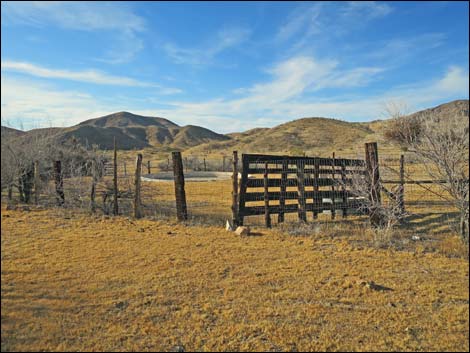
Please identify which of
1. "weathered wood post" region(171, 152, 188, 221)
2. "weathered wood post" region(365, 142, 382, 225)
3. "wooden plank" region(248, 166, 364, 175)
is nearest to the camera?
"weathered wood post" region(365, 142, 382, 225)

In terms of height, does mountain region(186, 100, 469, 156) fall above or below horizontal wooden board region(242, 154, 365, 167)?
above

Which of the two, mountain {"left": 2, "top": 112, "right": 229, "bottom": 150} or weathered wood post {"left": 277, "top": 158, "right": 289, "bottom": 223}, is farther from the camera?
mountain {"left": 2, "top": 112, "right": 229, "bottom": 150}

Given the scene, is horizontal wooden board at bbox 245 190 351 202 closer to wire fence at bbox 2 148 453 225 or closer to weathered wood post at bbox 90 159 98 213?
wire fence at bbox 2 148 453 225

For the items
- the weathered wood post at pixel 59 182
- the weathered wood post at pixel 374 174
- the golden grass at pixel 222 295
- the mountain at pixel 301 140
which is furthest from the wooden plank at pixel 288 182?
the mountain at pixel 301 140

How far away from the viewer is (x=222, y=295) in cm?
420

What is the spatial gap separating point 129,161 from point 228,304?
35.6 m

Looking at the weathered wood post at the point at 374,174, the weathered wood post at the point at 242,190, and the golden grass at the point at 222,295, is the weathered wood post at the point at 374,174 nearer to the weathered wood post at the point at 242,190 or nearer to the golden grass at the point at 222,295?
the golden grass at the point at 222,295

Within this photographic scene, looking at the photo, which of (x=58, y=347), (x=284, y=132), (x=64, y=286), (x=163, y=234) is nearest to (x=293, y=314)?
(x=58, y=347)

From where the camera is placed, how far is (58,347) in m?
2.60

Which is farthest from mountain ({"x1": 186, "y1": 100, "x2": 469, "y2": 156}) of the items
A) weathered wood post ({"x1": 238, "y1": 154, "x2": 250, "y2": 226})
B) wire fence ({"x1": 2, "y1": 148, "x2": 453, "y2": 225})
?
weathered wood post ({"x1": 238, "y1": 154, "x2": 250, "y2": 226})

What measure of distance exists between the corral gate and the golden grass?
162 centimetres

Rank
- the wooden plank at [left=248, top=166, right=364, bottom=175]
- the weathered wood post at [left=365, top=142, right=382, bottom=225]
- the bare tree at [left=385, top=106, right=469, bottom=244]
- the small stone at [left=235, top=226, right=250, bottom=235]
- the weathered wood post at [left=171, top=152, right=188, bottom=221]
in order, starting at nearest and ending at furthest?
the bare tree at [left=385, top=106, right=469, bottom=244]
the small stone at [left=235, top=226, right=250, bottom=235]
the weathered wood post at [left=365, top=142, right=382, bottom=225]
the wooden plank at [left=248, top=166, right=364, bottom=175]
the weathered wood post at [left=171, top=152, right=188, bottom=221]

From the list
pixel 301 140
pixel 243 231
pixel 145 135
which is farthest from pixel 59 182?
pixel 145 135

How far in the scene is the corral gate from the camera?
813 cm
